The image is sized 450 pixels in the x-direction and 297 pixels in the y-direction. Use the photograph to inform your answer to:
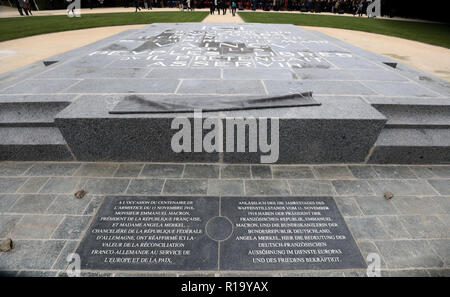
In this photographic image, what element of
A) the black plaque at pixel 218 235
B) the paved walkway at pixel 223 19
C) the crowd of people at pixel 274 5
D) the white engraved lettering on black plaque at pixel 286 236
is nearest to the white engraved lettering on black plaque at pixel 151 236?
the black plaque at pixel 218 235

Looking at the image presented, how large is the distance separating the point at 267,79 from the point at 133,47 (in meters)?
4.90

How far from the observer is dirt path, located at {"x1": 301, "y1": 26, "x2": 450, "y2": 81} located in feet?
26.0

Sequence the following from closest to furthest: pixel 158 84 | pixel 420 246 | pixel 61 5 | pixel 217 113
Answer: pixel 420 246
pixel 217 113
pixel 158 84
pixel 61 5

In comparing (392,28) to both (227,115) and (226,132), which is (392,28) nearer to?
Answer: (227,115)

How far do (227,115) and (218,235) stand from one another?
1717mm

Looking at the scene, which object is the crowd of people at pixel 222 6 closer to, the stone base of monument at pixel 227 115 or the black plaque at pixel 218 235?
the stone base of monument at pixel 227 115

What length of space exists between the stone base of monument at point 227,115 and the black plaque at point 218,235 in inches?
36.2

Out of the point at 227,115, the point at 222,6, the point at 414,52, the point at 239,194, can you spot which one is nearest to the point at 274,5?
the point at 222,6

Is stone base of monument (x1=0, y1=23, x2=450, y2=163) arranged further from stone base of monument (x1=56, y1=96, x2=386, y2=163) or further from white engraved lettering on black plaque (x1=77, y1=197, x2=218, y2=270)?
white engraved lettering on black plaque (x1=77, y1=197, x2=218, y2=270)

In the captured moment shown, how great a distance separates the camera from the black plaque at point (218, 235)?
7.68 ft
